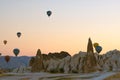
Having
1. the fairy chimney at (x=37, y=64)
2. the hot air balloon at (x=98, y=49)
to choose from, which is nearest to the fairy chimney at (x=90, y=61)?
the hot air balloon at (x=98, y=49)

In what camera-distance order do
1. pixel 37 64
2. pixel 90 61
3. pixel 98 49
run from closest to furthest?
A: pixel 98 49
pixel 90 61
pixel 37 64

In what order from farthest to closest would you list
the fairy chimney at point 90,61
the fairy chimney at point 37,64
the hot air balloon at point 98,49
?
1. the fairy chimney at point 37,64
2. the hot air balloon at point 98,49
3. the fairy chimney at point 90,61

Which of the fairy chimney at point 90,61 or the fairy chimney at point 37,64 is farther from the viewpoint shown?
the fairy chimney at point 37,64

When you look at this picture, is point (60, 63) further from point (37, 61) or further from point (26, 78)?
point (26, 78)

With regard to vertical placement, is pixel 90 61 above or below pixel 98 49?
below

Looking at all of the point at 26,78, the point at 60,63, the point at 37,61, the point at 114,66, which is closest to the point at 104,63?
the point at 114,66

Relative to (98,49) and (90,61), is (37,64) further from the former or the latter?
(98,49)

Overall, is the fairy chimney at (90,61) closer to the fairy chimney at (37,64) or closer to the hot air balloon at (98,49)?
the hot air balloon at (98,49)

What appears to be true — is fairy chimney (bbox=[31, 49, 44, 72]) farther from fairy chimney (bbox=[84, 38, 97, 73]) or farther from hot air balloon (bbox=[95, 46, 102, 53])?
hot air balloon (bbox=[95, 46, 102, 53])

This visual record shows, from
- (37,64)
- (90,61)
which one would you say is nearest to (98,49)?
(90,61)

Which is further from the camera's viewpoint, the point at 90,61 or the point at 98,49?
the point at 90,61

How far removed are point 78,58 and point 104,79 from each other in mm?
117868

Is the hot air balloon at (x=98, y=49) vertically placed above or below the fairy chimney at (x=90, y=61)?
above

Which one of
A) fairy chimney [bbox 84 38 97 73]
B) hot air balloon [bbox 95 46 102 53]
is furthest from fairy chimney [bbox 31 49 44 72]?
hot air balloon [bbox 95 46 102 53]
